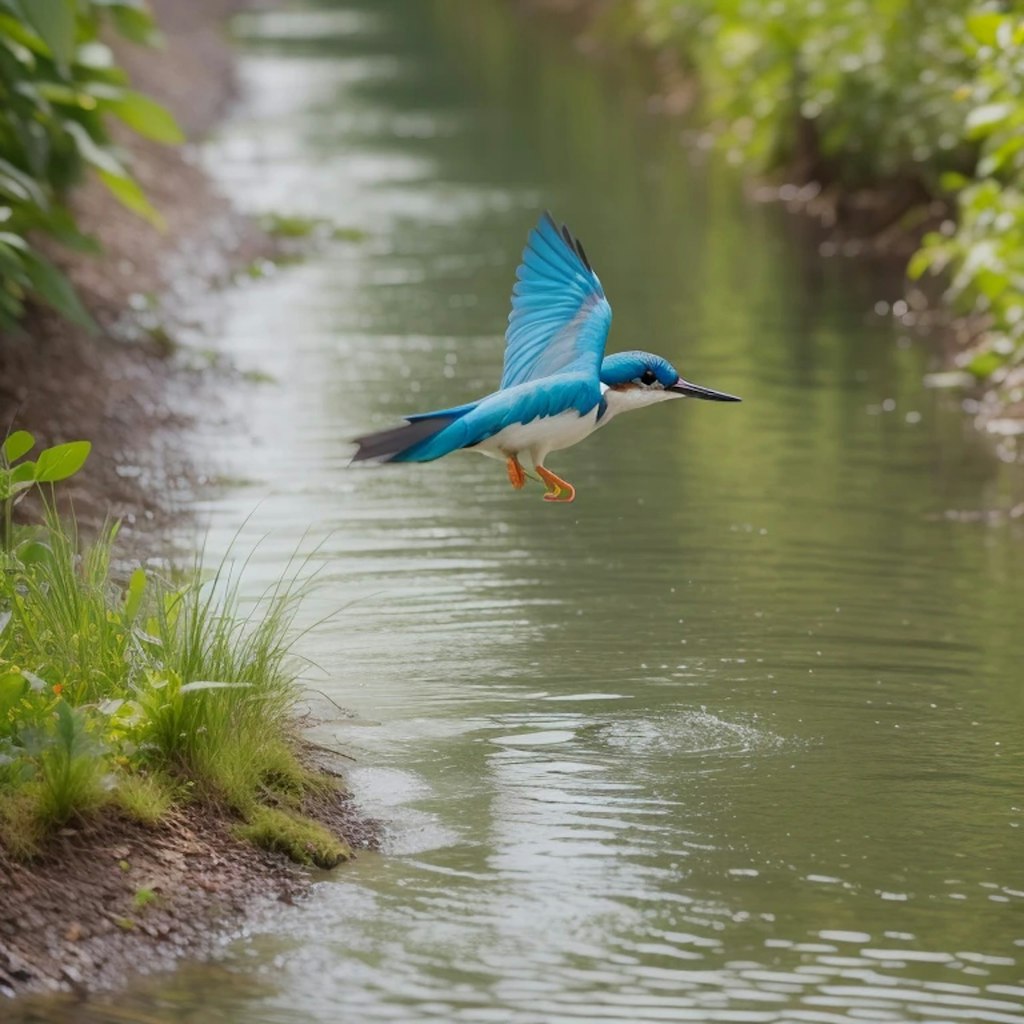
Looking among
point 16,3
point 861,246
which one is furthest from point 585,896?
point 861,246

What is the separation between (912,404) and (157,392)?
4.33 metres

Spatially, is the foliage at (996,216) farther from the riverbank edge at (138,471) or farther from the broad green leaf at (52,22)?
the broad green leaf at (52,22)

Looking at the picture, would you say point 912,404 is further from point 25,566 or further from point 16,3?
point 25,566

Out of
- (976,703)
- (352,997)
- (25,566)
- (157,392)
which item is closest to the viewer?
(352,997)

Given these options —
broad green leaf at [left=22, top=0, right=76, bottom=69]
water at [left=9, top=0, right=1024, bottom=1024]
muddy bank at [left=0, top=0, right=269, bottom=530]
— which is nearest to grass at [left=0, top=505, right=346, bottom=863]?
water at [left=9, top=0, right=1024, bottom=1024]

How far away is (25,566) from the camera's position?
6.36 meters

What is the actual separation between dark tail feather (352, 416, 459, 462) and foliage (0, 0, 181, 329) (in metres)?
4.03

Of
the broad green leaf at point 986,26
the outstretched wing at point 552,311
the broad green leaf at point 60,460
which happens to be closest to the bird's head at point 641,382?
the outstretched wing at point 552,311

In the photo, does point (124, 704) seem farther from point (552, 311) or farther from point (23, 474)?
point (552, 311)

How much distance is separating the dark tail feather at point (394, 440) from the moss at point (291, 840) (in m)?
1.13

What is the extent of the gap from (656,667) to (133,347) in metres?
5.67

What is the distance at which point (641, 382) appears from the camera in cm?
608

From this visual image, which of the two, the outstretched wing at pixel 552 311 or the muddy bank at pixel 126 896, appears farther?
the outstretched wing at pixel 552 311

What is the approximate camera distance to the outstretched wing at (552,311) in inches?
248
